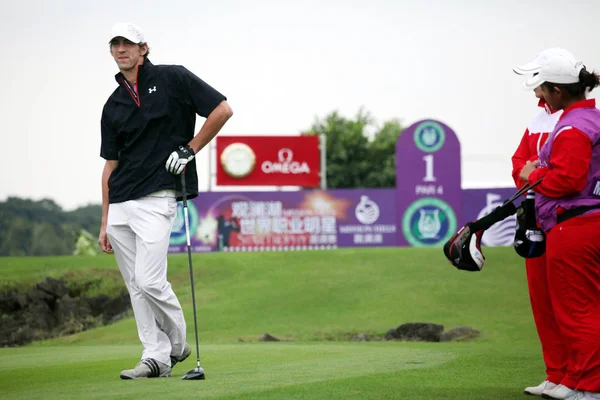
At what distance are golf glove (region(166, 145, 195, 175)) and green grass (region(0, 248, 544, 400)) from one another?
1.49 meters

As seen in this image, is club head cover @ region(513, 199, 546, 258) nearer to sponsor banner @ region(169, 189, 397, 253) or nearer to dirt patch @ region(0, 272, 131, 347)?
dirt patch @ region(0, 272, 131, 347)

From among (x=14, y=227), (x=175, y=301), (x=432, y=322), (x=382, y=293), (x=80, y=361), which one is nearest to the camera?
(x=175, y=301)

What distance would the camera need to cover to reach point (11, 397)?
643cm

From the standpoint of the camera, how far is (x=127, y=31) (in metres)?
7.59

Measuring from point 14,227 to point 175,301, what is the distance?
91.9 ft

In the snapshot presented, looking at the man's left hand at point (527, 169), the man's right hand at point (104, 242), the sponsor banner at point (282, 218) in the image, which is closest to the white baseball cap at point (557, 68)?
the man's left hand at point (527, 169)

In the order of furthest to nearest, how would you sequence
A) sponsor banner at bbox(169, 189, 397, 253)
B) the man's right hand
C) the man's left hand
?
sponsor banner at bbox(169, 189, 397, 253) → the man's right hand → the man's left hand

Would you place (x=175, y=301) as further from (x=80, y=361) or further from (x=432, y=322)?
(x=432, y=322)

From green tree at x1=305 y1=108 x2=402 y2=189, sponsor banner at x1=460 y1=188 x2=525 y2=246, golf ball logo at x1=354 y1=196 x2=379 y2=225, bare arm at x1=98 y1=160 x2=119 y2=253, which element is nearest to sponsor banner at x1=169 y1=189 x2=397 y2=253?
golf ball logo at x1=354 y1=196 x2=379 y2=225

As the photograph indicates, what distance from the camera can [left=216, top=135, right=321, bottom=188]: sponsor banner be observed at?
35.9 metres

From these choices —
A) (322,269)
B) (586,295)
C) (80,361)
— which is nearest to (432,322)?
(322,269)

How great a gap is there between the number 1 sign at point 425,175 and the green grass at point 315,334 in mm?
6348

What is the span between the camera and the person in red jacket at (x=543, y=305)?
6499mm

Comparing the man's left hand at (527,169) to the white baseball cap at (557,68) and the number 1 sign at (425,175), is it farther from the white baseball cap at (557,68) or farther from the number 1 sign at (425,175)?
the number 1 sign at (425,175)
